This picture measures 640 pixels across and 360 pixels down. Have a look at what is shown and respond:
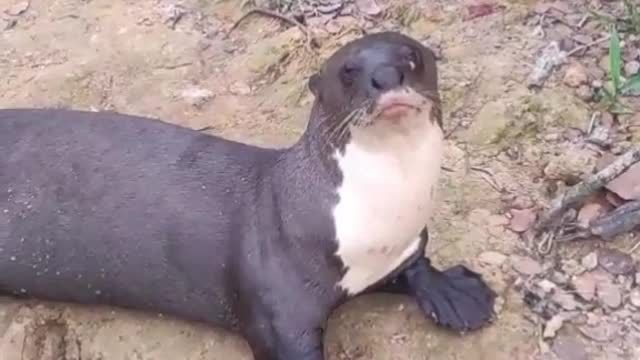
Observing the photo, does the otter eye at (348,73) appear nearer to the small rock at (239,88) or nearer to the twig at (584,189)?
the twig at (584,189)

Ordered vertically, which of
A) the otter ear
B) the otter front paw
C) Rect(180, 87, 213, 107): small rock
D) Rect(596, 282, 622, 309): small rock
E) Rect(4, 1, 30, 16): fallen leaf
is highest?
the otter ear

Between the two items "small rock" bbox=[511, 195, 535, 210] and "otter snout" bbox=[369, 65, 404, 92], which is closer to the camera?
"otter snout" bbox=[369, 65, 404, 92]

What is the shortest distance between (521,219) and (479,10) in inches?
33.5

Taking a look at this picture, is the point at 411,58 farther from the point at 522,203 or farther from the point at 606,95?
the point at 606,95

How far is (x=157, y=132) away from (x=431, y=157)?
656 mm

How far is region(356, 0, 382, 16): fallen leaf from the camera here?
377 centimetres

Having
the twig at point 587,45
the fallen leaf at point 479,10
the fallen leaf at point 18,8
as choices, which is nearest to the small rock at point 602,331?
the twig at point 587,45

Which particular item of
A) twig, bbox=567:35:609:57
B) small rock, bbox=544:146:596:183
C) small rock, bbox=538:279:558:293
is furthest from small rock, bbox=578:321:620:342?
twig, bbox=567:35:609:57

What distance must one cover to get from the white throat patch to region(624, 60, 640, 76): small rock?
1008 millimetres

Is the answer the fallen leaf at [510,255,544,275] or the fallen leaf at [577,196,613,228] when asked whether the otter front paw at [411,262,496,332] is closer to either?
the fallen leaf at [510,255,544,275]

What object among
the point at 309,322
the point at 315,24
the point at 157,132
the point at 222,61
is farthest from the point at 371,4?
the point at 309,322

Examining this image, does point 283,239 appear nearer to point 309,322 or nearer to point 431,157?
point 309,322

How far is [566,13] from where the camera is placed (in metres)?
3.64

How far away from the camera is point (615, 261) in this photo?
2.94 metres
